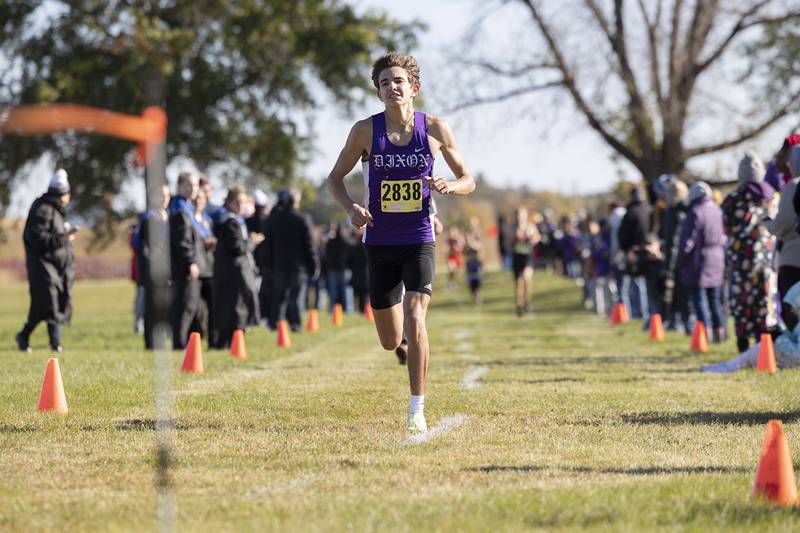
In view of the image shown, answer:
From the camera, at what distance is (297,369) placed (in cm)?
1259

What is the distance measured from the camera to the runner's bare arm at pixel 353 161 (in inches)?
305

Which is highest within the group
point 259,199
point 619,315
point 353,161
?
point 259,199

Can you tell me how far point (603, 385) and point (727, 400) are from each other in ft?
4.52

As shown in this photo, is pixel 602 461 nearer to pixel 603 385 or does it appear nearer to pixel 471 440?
pixel 471 440

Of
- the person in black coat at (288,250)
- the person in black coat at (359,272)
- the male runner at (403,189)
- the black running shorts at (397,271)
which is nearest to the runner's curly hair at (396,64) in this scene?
the male runner at (403,189)

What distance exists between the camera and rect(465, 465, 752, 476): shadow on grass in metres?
6.13

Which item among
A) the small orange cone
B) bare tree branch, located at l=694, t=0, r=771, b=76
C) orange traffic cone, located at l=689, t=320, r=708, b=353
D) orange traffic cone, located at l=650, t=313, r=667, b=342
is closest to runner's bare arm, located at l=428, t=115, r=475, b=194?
orange traffic cone, located at l=689, t=320, r=708, b=353

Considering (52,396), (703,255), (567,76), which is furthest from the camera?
(567,76)

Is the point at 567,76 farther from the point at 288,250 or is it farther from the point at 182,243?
the point at 182,243

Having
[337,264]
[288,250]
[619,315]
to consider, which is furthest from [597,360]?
[337,264]

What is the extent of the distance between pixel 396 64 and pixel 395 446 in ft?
8.11

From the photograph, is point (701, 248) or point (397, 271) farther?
point (701, 248)

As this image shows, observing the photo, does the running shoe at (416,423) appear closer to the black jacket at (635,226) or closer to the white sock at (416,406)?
the white sock at (416,406)

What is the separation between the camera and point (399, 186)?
25.8 feet
